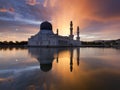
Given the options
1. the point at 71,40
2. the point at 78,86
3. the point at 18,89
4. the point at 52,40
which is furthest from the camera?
the point at 71,40

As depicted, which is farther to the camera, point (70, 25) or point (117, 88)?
point (70, 25)

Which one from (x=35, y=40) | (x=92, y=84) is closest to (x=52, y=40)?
(x=35, y=40)

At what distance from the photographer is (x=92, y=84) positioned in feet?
30.3

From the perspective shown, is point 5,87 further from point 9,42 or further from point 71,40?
point 9,42

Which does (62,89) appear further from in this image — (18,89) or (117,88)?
(117,88)

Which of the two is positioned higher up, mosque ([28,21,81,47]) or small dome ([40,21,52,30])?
small dome ([40,21,52,30])

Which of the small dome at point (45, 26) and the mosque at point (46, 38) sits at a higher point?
the small dome at point (45, 26)

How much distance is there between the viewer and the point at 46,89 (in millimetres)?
8172

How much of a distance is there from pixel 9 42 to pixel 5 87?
402ft

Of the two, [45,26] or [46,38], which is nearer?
[45,26]

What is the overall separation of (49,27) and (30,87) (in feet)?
275

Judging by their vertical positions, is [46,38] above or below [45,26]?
below

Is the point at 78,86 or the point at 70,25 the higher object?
the point at 70,25

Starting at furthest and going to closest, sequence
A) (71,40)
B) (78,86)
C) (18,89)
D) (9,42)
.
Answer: (9,42), (71,40), (78,86), (18,89)
